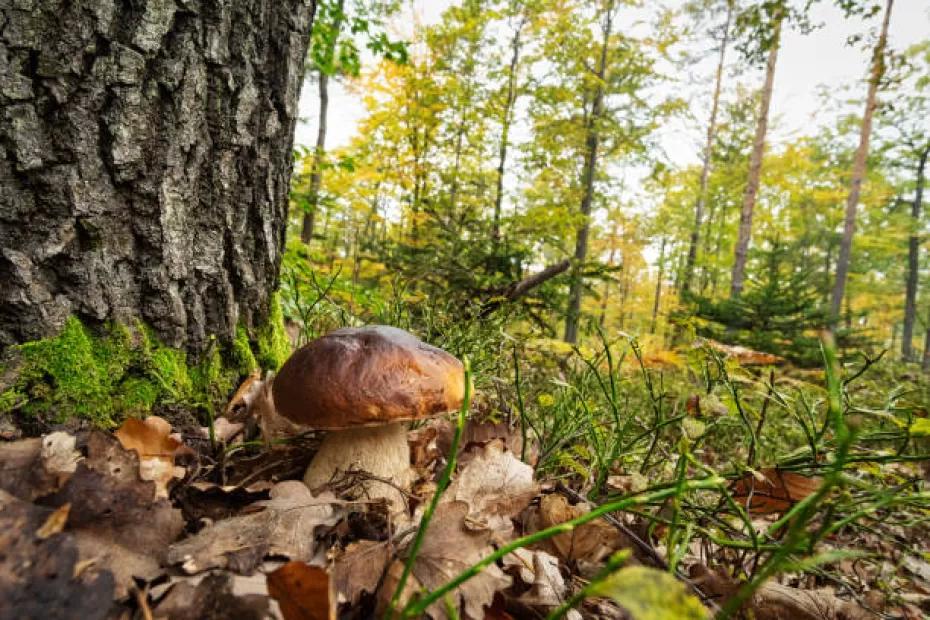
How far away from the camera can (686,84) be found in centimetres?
1344

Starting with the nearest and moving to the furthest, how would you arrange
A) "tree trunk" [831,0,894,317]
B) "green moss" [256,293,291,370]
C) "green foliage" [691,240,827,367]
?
"green moss" [256,293,291,370], "green foliage" [691,240,827,367], "tree trunk" [831,0,894,317]

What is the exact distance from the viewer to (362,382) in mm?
1138

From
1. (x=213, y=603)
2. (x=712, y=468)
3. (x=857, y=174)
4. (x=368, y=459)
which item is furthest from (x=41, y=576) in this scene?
(x=857, y=174)

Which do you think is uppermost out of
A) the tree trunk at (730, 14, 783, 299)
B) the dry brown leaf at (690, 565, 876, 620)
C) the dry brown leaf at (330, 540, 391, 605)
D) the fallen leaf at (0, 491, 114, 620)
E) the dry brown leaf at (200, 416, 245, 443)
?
the tree trunk at (730, 14, 783, 299)

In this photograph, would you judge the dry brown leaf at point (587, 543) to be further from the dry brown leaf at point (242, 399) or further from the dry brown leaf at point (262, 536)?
the dry brown leaf at point (242, 399)

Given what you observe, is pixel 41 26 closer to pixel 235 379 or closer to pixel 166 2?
pixel 166 2

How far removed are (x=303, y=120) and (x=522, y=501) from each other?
11786mm

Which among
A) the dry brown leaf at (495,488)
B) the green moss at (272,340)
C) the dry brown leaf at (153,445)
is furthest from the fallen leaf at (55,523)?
the green moss at (272,340)

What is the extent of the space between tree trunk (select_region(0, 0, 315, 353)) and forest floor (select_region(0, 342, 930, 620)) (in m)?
0.36

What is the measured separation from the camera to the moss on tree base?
3.72ft

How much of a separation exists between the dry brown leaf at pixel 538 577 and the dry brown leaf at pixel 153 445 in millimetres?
796


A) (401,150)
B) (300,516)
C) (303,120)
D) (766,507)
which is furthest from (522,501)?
(303,120)

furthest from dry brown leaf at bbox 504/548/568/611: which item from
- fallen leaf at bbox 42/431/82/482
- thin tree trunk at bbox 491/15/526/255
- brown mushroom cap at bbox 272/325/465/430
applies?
thin tree trunk at bbox 491/15/526/255

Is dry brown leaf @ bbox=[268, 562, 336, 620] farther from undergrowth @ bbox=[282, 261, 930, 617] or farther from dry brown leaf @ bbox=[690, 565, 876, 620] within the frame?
dry brown leaf @ bbox=[690, 565, 876, 620]
